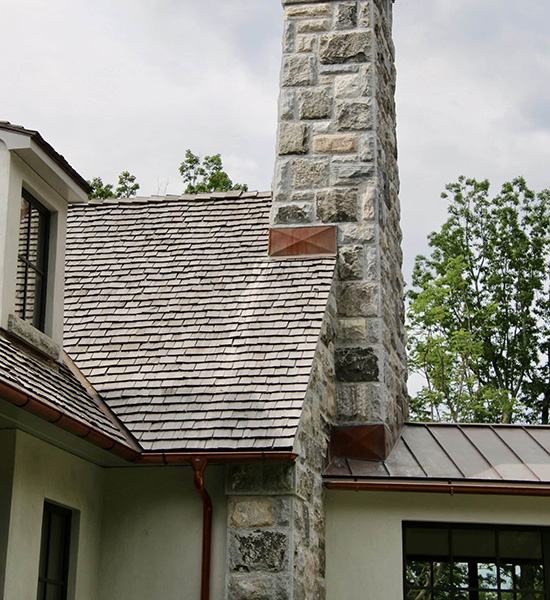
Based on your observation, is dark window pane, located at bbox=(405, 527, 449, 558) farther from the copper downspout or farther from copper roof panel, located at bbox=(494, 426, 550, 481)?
the copper downspout

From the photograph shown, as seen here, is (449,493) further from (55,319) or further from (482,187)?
(482,187)

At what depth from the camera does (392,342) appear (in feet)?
31.1

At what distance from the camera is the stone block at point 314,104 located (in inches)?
381

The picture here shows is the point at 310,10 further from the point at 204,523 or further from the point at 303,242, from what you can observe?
the point at 204,523

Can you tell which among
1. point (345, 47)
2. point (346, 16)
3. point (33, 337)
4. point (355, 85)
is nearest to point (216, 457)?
point (33, 337)

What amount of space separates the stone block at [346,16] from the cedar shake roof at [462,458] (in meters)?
4.12

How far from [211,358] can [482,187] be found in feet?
68.6

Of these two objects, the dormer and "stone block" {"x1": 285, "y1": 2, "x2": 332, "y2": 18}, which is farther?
"stone block" {"x1": 285, "y1": 2, "x2": 332, "y2": 18}

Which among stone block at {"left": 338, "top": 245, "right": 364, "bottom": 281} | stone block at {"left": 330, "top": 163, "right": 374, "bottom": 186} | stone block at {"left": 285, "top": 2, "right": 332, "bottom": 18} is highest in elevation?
stone block at {"left": 285, "top": 2, "right": 332, "bottom": 18}

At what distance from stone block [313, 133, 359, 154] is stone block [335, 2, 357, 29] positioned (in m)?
1.21

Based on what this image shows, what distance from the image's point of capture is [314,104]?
9719 mm

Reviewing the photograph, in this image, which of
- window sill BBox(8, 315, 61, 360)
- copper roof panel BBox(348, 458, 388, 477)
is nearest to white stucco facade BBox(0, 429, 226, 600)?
window sill BBox(8, 315, 61, 360)

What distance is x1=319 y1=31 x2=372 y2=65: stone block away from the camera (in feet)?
32.1

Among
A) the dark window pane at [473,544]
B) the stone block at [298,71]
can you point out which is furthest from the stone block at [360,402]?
the stone block at [298,71]
